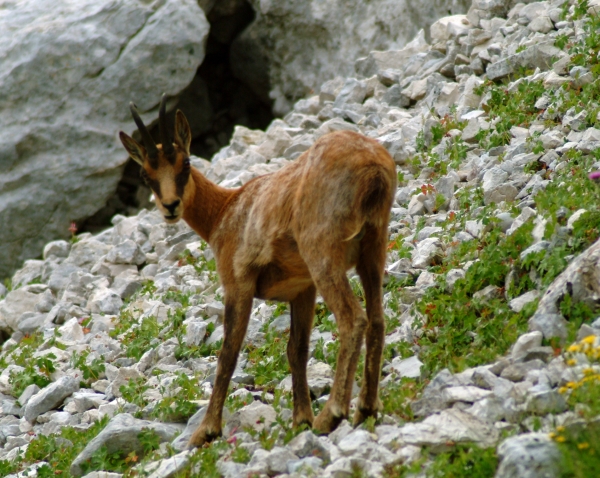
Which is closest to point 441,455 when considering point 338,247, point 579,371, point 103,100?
point 579,371

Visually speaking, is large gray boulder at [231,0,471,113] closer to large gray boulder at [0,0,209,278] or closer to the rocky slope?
the rocky slope

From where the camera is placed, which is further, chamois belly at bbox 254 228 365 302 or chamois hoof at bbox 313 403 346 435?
chamois belly at bbox 254 228 365 302

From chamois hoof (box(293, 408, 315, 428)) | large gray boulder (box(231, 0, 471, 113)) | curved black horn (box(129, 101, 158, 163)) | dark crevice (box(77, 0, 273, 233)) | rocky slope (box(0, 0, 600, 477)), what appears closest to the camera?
rocky slope (box(0, 0, 600, 477))

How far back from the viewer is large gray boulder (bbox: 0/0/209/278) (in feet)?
46.3

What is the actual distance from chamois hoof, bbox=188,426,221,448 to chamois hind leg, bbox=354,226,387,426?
49.5 inches

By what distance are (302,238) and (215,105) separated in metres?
11.8

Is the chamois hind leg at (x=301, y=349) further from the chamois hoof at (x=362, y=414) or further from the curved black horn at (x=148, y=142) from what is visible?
the curved black horn at (x=148, y=142)

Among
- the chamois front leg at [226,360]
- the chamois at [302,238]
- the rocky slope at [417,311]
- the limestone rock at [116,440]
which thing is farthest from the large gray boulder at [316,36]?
the limestone rock at [116,440]

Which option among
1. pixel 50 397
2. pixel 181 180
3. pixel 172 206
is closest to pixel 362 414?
pixel 172 206

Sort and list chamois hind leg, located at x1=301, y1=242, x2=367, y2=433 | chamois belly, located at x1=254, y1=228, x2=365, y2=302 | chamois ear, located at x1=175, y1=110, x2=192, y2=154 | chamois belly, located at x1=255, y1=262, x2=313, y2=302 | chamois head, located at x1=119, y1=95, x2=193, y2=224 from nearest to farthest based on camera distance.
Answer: chamois hind leg, located at x1=301, y1=242, x2=367, y2=433 < chamois belly, located at x1=254, y1=228, x2=365, y2=302 < chamois belly, located at x1=255, y1=262, x2=313, y2=302 < chamois head, located at x1=119, y1=95, x2=193, y2=224 < chamois ear, located at x1=175, y1=110, x2=192, y2=154

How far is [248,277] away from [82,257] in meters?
Answer: 5.89

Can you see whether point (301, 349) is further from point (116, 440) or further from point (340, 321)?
point (116, 440)

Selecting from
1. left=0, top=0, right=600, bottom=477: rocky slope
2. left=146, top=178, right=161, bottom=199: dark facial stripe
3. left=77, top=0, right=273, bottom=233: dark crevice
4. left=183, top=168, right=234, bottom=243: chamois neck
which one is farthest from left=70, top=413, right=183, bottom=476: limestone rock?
left=77, top=0, right=273, bottom=233: dark crevice

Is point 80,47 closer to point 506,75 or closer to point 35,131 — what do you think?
point 35,131
